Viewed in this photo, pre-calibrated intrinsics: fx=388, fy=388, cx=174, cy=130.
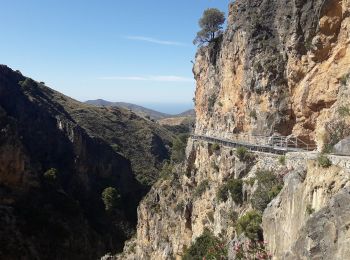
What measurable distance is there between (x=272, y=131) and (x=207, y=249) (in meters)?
11.0

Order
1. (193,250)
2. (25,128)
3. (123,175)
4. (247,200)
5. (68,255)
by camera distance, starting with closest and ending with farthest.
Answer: (247,200)
(193,250)
(68,255)
(25,128)
(123,175)

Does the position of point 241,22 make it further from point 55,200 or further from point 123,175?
point 123,175

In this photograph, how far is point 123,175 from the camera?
97188 millimetres

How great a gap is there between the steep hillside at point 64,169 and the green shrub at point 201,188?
97.1ft

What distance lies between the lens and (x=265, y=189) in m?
25.4

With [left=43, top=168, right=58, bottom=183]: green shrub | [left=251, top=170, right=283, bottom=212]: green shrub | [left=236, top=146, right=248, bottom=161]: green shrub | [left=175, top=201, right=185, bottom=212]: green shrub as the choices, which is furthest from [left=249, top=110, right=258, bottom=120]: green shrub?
[left=43, top=168, right=58, bottom=183]: green shrub

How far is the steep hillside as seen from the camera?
6212 cm

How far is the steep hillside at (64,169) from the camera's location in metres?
62.1

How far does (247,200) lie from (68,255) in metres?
44.2

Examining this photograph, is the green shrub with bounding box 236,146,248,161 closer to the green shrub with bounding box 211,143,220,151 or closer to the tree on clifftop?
the green shrub with bounding box 211,143,220,151

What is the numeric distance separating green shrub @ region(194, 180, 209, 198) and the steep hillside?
2959cm

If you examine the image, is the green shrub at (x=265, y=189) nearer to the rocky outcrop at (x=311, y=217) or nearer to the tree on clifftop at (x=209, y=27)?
the rocky outcrop at (x=311, y=217)

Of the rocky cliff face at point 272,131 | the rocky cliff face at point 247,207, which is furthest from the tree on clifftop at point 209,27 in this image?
the rocky cliff face at point 247,207

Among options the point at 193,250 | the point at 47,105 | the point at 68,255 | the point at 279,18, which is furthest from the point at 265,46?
the point at 47,105
